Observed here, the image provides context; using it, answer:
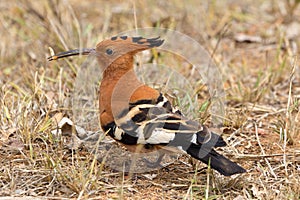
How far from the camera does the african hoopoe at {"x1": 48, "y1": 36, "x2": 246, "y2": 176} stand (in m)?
3.19

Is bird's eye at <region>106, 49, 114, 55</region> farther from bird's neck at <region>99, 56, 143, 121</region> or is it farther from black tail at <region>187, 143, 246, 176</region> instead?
black tail at <region>187, 143, 246, 176</region>

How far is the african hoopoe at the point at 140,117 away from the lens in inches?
126

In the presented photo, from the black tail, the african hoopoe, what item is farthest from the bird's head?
the black tail

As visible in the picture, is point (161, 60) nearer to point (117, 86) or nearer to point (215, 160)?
point (117, 86)

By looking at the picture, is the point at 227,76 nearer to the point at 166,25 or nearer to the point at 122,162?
the point at 166,25

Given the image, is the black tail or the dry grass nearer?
the black tail

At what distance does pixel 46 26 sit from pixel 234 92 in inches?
81.8

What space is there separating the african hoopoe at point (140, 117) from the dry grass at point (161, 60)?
0.59 feet

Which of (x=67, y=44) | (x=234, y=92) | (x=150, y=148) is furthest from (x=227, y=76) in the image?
(x=150, y=148)

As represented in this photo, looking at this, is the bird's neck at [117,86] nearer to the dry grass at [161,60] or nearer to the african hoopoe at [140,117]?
the african hoopoe at [140,117]

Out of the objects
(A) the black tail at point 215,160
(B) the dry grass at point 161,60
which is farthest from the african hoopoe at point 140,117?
(B) the dry grass at point 161,60

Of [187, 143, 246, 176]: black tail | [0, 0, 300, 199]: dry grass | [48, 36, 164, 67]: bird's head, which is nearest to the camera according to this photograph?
[187, 143, 246, 176]: black tail

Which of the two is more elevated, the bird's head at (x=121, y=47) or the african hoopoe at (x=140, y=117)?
the bird's head at (x=121, y=47)

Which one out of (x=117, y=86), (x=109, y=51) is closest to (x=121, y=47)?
(x=109, y=51)
